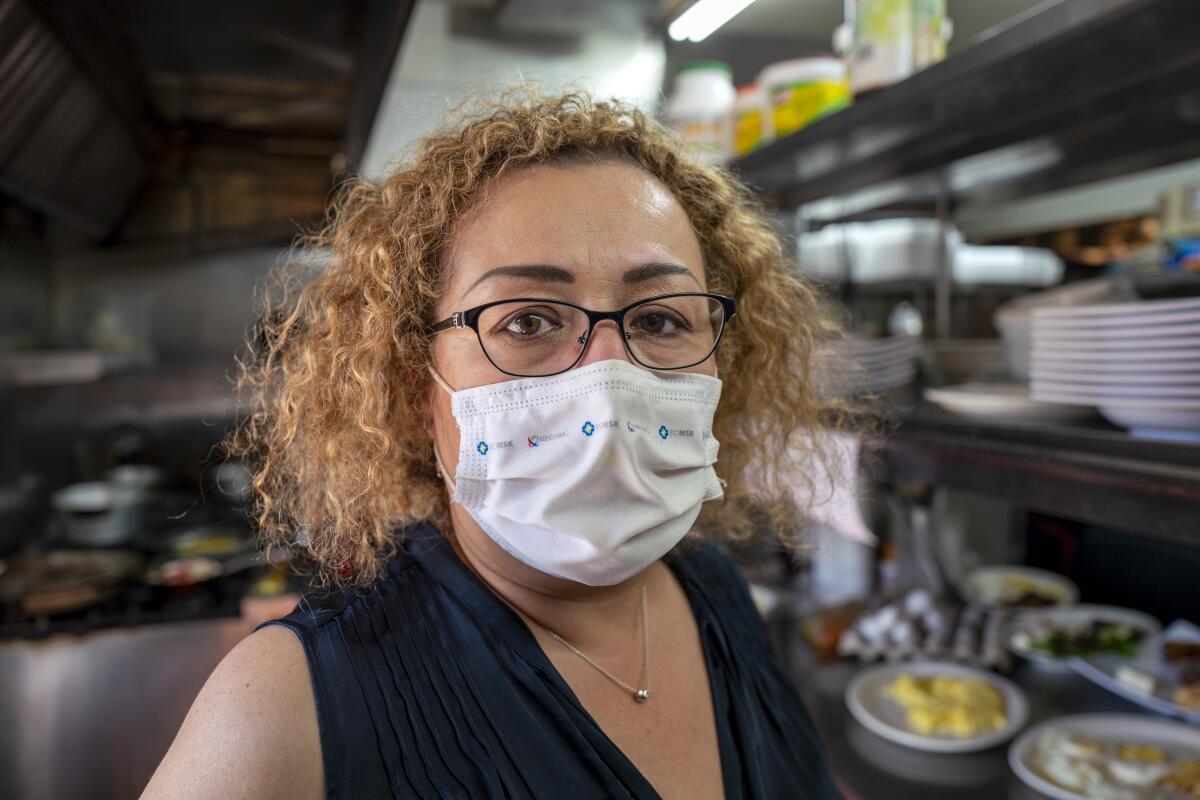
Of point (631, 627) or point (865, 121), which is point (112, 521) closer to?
point (631, 627)

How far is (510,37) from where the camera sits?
105 inches

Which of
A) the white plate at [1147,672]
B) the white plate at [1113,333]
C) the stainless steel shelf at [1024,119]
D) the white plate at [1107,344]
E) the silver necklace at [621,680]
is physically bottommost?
the white plate at [1147,672]

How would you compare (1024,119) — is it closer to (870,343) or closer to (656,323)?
(870,343)

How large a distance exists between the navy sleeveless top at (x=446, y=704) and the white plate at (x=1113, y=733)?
67 centimetres

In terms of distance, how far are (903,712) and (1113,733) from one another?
37 cm

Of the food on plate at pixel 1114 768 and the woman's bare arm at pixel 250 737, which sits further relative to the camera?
the food on plate at pixel 1114 768

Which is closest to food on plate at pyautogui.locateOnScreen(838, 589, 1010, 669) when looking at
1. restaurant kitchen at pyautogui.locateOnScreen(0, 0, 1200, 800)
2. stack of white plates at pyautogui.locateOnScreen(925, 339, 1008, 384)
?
restaurant kitchen at pyautogui.locateOnScreen(0, 0, 1200, 800)

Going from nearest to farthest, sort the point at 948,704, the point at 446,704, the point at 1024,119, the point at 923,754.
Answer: the point at 446,704, the point at 1024,119, the point at 923,754, the point at 948,704

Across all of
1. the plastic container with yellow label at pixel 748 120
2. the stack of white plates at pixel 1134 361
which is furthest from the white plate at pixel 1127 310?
the plastic container with yellow label at pixel 748 120

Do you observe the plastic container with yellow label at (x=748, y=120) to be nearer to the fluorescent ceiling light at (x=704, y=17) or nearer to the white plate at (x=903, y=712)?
the fluorescent ceiling light at (x=704, y=17)

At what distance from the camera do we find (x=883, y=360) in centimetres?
164

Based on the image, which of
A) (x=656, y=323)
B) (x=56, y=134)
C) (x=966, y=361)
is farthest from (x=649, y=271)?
(x=56, y=134)

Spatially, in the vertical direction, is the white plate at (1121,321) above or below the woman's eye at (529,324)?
below

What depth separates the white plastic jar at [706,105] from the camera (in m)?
2.06
